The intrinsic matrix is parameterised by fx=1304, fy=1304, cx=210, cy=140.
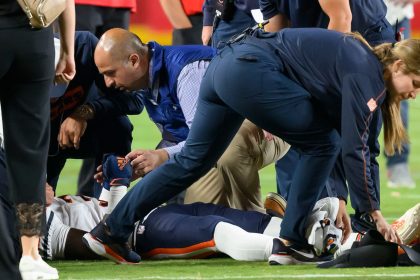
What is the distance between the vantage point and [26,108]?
4.60m

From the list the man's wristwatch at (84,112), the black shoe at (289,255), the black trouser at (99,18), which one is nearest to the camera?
the black shoe at (289,255)

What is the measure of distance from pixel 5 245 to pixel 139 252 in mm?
1379

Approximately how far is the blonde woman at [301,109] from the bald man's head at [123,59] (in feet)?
2.61

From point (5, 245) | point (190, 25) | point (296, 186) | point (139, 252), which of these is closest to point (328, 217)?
A: point (296, 186)

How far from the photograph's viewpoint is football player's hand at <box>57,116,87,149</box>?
6.41 metres

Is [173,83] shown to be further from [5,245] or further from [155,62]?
[5,245]

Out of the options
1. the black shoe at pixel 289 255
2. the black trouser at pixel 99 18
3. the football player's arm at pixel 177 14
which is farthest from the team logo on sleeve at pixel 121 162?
the football player's arm at pixel 177 14

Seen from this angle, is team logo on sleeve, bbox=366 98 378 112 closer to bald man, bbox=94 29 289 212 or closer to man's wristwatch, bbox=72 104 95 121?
bald man, bbox=94 29 289 212

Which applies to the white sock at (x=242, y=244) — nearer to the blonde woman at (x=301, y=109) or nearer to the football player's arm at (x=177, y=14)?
the blonde woman at (x=301, y=109)

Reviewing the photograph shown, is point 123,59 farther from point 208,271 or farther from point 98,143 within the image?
point 208,271

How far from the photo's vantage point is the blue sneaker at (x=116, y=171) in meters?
6.00

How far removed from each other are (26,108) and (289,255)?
137cm

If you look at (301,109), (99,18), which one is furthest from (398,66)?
(99,18)

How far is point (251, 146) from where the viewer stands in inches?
250
